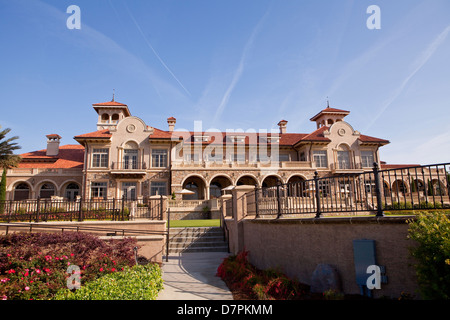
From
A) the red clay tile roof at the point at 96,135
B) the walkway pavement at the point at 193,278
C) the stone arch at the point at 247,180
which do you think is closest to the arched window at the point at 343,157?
the stone arch at the point at 247,180

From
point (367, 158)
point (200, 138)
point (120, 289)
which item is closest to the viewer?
point (120, 289)

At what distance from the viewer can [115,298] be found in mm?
5402

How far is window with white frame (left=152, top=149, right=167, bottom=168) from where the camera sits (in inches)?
1399

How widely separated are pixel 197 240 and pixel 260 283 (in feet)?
26.5

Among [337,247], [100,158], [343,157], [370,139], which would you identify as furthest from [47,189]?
[370,139]

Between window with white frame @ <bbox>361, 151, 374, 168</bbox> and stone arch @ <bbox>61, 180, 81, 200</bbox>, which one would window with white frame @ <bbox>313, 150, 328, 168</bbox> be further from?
stone arch @ <bbox>61, 180, 81, 200</bbox>

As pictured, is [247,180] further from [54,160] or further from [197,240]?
[54,160]

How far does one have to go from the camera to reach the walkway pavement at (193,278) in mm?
6746

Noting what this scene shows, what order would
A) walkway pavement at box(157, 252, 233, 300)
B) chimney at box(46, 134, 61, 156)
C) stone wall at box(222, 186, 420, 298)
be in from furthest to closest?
chimney at box(46, 134, 61, 156), walkway pavement at box(157, 252, 233, 300), stone wall at box(222, 186, 420, 298)

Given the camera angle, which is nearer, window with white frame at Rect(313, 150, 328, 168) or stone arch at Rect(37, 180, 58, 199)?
stone arch at Rect(37, 180, 58, 199)

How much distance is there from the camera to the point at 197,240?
575 inches

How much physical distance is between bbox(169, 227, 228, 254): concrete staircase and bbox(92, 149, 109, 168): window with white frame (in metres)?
22.6

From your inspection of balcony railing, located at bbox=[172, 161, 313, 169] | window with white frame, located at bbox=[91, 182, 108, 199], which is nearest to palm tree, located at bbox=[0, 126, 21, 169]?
window with white frame, located at bbox=[91, 182, 108, 199]

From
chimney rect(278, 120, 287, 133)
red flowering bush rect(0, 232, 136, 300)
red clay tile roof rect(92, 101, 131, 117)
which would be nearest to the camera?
red flowering bush rect(0, 232, 136, 300)
